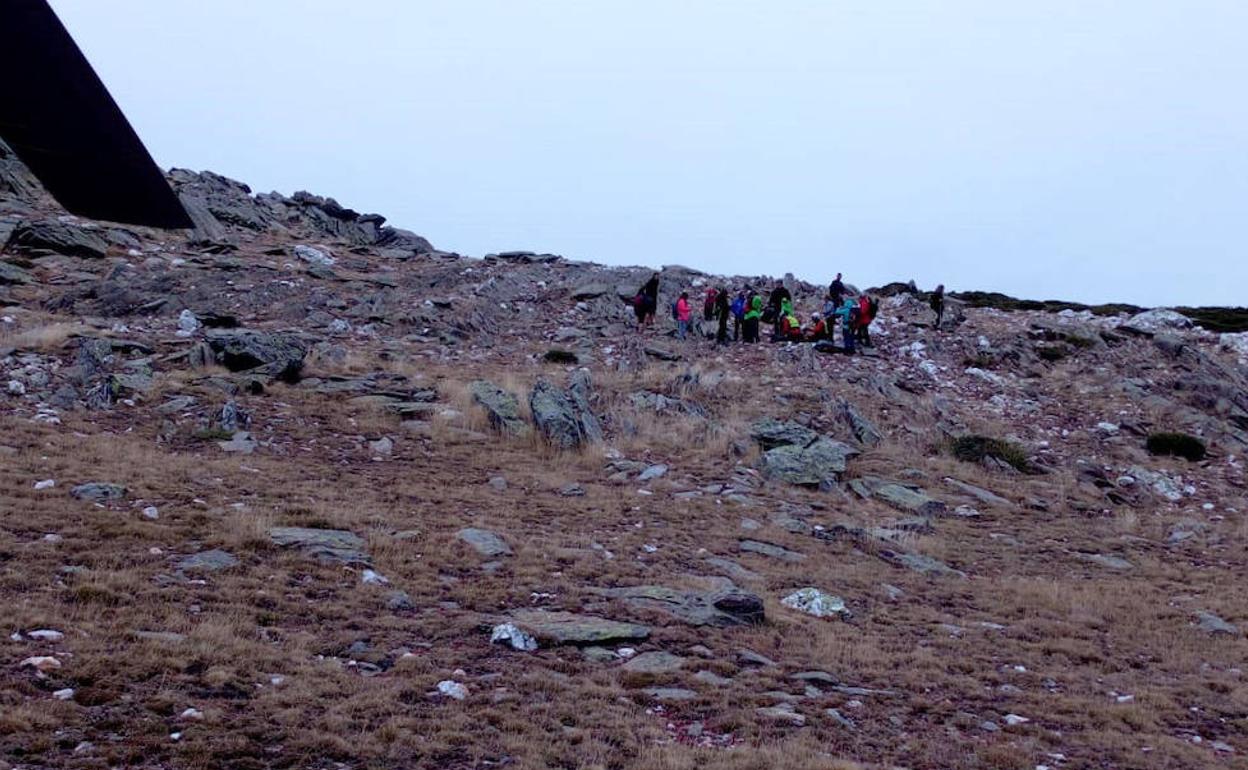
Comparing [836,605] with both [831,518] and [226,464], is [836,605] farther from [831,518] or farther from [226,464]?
[226,464]

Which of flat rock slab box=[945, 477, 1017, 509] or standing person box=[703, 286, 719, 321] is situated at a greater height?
standing person box=[703, 286, 719, 321]

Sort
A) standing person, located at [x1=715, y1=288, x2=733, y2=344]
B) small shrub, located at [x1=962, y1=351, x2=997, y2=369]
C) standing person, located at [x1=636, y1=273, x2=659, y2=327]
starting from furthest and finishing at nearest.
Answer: standing person, located at [x1=636, y1=273, x2=659, y2=327], small shrub, located at [x1=962, y1=351, x2=997, y2=369], standing person, located at [x1=715, y1=288, x2=733, y2=344]

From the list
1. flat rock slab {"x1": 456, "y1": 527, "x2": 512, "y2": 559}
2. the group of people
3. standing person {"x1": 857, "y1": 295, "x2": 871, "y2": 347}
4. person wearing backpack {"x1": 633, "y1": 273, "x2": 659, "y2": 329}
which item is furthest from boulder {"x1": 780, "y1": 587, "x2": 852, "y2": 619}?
person wearing backpack {"x1": 633, "y1": 273, "x2": 659, "y2": 329}

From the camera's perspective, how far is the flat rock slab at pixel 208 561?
9156 mm

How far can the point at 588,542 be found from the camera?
472 inches

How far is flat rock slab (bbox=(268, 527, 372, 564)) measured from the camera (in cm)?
1005

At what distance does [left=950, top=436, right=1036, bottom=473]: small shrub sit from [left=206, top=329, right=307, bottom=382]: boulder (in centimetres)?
1252

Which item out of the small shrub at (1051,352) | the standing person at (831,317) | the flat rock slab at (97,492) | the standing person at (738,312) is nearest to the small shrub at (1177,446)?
the small shrub at (1051,352)

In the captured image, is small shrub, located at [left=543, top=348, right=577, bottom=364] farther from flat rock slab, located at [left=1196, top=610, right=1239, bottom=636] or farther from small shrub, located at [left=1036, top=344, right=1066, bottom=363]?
flat rock slab, located at [left=1196, top=610, right=1239, bottom=636]

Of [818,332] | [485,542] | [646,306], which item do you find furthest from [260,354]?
[818,332]

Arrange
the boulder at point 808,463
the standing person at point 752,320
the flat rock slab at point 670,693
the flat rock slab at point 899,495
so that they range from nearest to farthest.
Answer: the flat rock slab at point 670,693 → the flat rock slab at point 899,495 → the boulder at point 808,463 → the standing person at point 752,320

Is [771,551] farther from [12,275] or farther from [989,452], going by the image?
[12,275]

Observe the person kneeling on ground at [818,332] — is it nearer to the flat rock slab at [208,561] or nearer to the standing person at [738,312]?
the standing person at [738,312]

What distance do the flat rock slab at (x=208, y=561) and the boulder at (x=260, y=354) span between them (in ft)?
31.5
